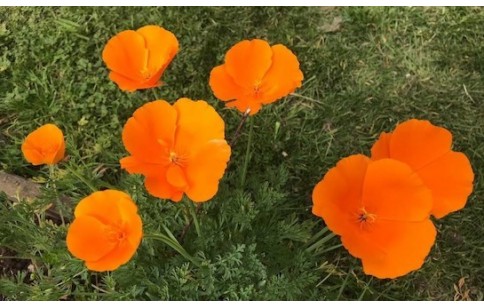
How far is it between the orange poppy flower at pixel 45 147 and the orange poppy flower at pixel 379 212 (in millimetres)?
720

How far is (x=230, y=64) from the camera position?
5.88 feet

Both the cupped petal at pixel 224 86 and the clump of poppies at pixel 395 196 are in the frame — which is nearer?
the clump of poppies at pixel 395 196

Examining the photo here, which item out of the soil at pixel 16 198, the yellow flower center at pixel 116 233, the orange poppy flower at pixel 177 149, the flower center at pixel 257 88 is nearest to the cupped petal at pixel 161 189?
the orange poppy flower at pixel 177 149

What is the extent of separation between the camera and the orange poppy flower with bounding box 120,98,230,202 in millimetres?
1510

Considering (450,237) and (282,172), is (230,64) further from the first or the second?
(450,237)

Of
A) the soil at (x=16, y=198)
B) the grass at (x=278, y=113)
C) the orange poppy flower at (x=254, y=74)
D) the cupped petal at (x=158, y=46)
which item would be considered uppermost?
the cupped petal at (x=158, y=46)

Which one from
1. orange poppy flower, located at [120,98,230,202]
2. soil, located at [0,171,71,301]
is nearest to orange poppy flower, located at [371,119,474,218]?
orange poppy flower, located at [120,98,230,202]

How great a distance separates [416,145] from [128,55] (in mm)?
824

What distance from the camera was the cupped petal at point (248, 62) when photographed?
1.79 meters

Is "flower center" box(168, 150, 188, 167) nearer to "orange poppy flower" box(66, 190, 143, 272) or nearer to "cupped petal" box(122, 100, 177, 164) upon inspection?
"cupped petal" box(122, 100, 177, 164)

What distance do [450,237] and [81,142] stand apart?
4.76 feet

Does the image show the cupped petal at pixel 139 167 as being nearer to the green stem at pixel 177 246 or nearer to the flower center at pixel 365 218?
the green stem at pixel 177 246

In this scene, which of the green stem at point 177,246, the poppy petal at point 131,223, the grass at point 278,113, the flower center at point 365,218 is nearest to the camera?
the poppy petal at point 131,223

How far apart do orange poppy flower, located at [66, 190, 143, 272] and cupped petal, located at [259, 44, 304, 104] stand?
19.5 inches
